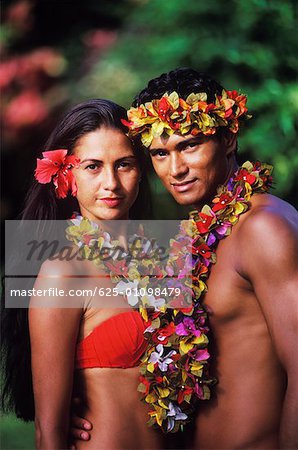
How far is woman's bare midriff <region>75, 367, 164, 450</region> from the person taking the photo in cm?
309

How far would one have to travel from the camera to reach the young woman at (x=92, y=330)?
3.08m

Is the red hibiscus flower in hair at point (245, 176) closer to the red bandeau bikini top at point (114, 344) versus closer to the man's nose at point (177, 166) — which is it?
the man's nose at point (177, 166)

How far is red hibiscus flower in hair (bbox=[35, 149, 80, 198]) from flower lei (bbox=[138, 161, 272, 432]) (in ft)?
1.92

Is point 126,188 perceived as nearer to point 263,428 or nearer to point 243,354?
point 243,354

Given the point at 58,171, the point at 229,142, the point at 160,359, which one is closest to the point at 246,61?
the point at 229,142

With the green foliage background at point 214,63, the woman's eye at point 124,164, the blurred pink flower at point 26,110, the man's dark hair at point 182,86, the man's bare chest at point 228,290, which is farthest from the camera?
the blurred pink flower at point 26,110

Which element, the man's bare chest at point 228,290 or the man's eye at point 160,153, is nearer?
the man's bare chest at point 228,290

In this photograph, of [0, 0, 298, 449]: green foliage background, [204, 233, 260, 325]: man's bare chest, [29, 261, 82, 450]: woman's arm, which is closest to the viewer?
[204, 233, 260, 325]: man's bare chest

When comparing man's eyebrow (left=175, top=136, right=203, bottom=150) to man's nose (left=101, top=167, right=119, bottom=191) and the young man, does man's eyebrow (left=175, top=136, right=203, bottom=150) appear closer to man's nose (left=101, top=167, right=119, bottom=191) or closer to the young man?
the young man

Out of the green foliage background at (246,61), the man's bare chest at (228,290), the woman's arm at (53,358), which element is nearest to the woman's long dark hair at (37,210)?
the woman's arm at (53,358)

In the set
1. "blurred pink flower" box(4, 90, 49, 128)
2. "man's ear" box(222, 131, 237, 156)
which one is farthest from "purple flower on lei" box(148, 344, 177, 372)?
"blurred pink flower" box(4, 90, 49, 128)

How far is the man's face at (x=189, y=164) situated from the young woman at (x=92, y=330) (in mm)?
215

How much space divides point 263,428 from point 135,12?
4.15 meters

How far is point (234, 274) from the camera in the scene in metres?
2.98
